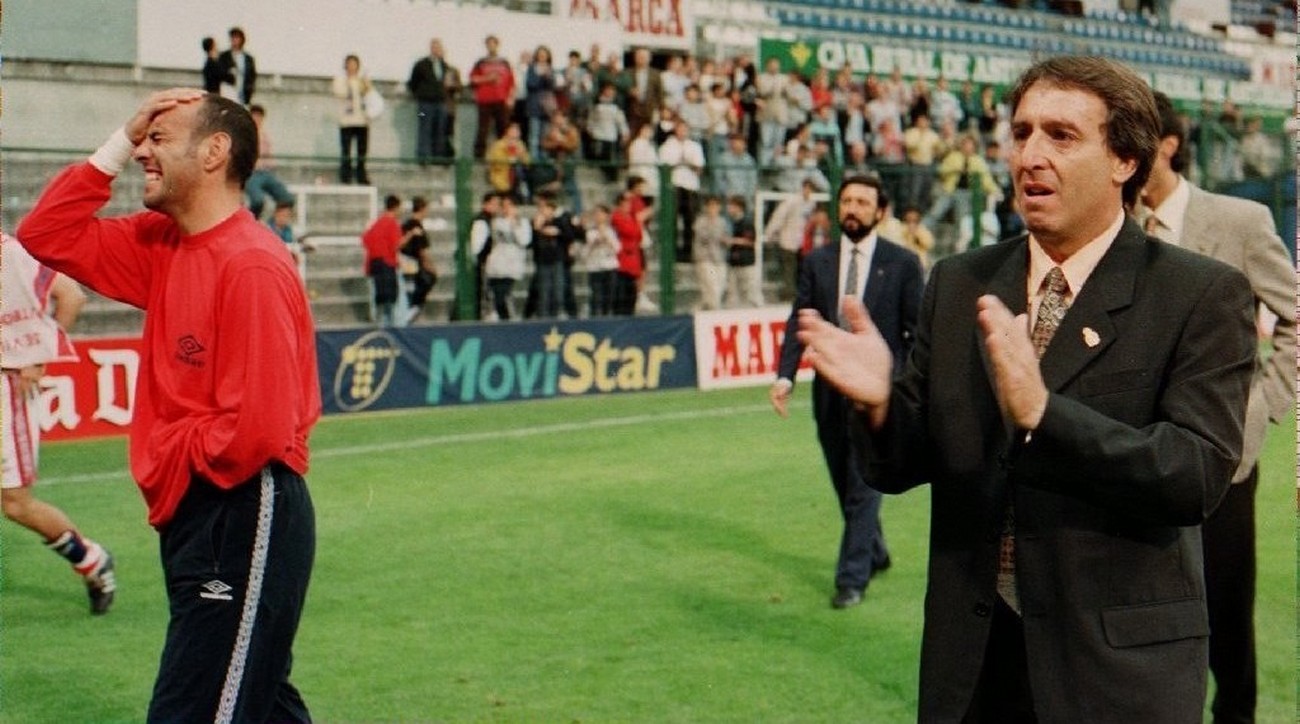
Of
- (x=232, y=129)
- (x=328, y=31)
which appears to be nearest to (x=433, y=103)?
(x=328, y=31)

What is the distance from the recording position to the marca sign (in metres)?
29.2

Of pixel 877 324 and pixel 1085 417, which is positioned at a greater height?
pixel 1085 417

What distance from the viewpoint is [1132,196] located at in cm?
351

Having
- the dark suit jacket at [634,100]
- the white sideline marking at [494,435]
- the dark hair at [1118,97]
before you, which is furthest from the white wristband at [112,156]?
the dark suit jacket at [634,100]

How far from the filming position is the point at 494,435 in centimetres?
1622

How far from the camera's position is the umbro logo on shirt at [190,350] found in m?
4.46

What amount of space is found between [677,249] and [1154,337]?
19.1m

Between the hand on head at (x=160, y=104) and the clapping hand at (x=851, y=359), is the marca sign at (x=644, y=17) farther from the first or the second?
the clapping hand at (x=851, y=359)

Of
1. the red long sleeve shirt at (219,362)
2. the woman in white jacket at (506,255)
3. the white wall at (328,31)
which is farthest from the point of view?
the white wall at (328,31)

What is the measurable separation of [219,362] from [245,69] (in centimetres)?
1756

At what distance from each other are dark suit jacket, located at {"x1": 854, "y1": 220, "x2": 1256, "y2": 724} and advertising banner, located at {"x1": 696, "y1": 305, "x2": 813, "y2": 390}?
693 inches

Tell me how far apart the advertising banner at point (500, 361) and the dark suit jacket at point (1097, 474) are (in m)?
13.7

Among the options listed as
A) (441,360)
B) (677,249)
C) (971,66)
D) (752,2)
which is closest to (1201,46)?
(971,66)

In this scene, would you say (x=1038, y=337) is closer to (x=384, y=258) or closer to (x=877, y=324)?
(x=877, y=324)
